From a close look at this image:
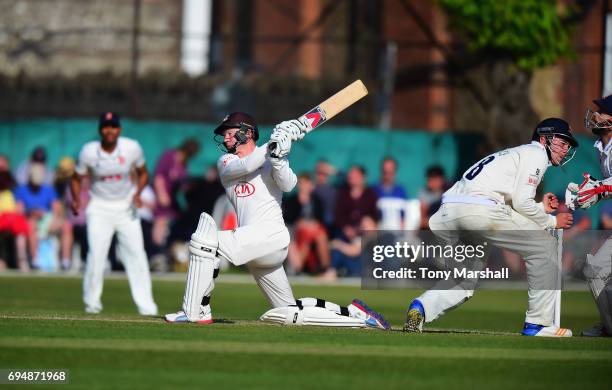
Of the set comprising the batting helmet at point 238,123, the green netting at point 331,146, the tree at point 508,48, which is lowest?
the batting helmet at point 238,123

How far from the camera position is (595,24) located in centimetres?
2577

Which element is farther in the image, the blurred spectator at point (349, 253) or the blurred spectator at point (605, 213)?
the blurred spectator at point (605, 213)

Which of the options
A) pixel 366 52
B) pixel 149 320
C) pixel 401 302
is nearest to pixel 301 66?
pixel 366 52

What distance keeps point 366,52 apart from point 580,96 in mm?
4450

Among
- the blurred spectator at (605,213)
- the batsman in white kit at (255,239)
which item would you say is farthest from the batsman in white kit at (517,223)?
the blurred spectator at (605,213)

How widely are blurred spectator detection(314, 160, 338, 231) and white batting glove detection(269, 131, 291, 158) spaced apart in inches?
461

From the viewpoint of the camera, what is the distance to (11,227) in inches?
846

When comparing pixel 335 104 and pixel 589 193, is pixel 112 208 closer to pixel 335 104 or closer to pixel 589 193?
pixel 335 104

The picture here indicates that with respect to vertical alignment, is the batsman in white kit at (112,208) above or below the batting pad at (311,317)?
above

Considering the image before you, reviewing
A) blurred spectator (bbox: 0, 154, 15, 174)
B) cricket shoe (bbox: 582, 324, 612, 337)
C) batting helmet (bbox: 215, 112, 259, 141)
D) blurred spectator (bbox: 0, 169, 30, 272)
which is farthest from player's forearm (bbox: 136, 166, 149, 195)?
blurred spectator (bbox: 0, 154, 15, 174)

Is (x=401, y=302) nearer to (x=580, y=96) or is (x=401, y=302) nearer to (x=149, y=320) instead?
(x=149, y=320)

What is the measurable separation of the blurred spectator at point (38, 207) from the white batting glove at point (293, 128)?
11864mm

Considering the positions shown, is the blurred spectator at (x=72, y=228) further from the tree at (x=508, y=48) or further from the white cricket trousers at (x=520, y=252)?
the white cricket trousers at (x=520, y=252)

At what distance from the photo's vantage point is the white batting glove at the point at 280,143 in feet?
34.2
